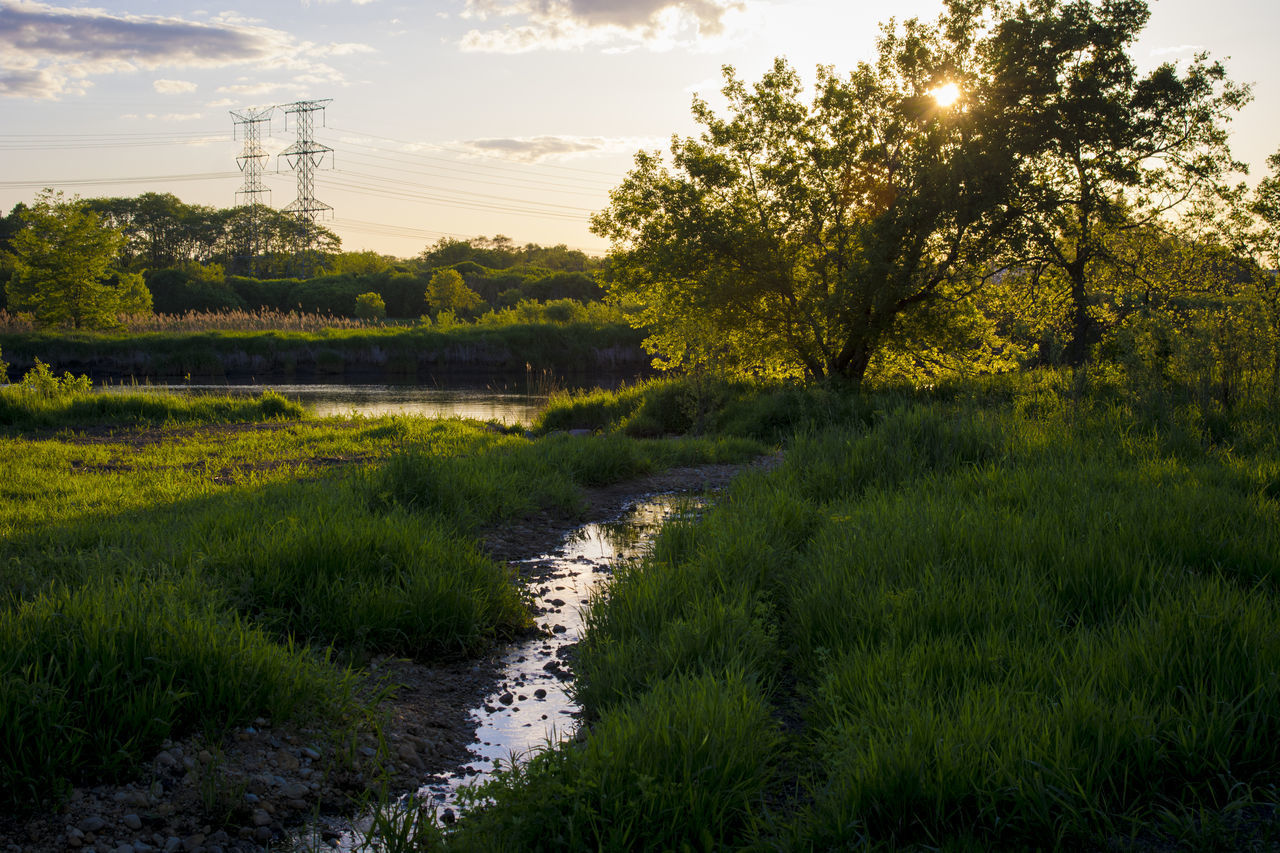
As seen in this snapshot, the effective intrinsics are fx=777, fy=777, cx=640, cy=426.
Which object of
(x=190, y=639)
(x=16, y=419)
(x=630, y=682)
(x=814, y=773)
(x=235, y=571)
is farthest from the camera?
(x=16, y=419)

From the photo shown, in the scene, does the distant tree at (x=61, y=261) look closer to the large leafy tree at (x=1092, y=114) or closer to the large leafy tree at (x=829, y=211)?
the large leafy tree at (x=829, y=211)

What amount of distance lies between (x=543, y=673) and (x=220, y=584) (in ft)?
6.96

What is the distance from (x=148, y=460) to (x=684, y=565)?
898 centimetres

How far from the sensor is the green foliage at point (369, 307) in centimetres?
7225

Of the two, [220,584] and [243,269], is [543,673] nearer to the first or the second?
[220,584]

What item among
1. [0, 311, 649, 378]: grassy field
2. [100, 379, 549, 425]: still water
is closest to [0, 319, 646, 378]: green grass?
[0, 311, 649, 378]: grassy field

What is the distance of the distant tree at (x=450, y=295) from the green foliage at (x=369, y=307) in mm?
5472

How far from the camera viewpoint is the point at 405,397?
30.5m

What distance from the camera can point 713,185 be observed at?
16719 millimetres

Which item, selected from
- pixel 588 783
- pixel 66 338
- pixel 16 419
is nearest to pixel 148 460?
pixel 16 419

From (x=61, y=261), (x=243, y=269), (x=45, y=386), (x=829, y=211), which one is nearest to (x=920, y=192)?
(x=829, y=211)

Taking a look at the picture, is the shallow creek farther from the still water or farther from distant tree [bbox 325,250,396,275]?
distant tree [bbox 325,250,396,275]

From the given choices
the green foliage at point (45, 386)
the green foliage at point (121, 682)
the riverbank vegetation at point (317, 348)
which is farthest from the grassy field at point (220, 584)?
the riverbank vegetation at point (317, 348)

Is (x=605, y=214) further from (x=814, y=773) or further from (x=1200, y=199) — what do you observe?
(x=814, y=773)
